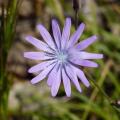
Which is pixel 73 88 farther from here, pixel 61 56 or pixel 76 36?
pixel 76 36

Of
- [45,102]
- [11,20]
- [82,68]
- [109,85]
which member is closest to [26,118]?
[45,102]

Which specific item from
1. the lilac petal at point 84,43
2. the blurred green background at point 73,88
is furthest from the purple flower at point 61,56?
the blurred green background at point 73,88

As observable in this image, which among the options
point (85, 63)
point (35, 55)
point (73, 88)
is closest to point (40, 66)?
point (35, 55)

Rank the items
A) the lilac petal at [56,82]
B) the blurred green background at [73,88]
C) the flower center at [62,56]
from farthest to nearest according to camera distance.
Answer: the blurred green background at [73,88], the flower center at [62,56], the lilac petal at [56,82]

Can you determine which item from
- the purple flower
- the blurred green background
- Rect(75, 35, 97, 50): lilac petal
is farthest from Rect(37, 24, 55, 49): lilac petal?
the blurred green background

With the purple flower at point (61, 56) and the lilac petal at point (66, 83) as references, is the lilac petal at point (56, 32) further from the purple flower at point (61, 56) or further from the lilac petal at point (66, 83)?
the lilac petal at point (66, 83)

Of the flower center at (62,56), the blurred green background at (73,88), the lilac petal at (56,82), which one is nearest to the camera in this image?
the lilac petal at (56,82)
